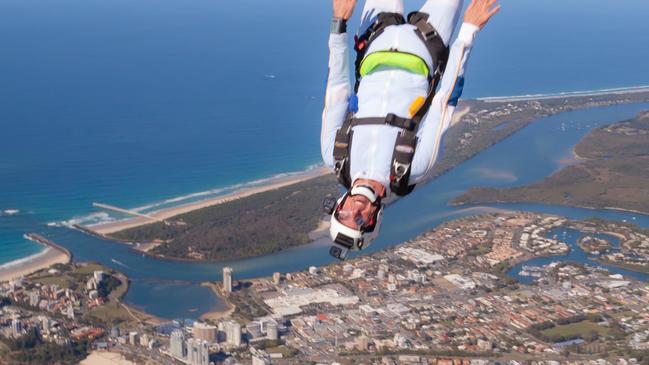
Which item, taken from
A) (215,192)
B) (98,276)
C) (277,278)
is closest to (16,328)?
(98,276)

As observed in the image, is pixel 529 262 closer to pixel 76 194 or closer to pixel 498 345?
pixel 498 345

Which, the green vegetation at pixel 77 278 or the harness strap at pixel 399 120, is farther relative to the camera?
the green vegetation at pixel 77 278

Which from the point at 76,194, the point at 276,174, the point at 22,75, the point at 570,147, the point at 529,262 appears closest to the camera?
the point at 529,262

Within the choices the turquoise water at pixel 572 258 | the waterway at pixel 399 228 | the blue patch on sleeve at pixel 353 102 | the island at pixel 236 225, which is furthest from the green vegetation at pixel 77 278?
the blue patch on sleeve at pixel 353 102

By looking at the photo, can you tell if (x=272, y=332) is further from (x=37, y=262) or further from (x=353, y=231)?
(x=353, y=231)

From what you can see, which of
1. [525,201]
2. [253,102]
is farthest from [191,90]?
[525,201]

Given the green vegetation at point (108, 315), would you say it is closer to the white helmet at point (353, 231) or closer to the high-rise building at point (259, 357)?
the high-rise building at point (259, 357)
